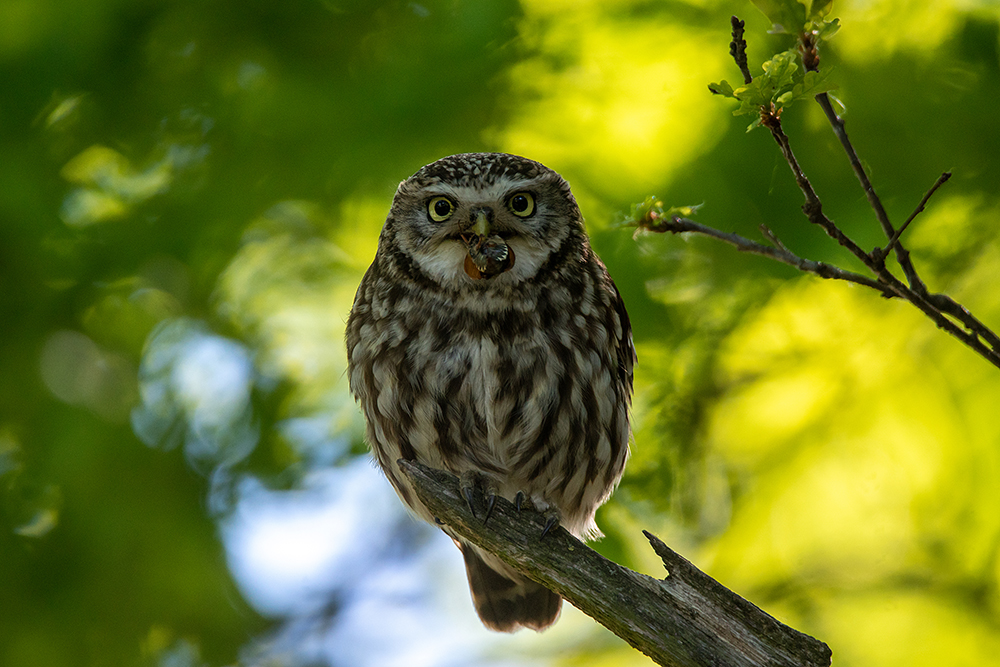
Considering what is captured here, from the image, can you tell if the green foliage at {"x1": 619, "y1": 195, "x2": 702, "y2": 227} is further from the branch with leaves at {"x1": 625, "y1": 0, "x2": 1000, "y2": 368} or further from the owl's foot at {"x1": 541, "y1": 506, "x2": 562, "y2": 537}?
the owl's foot at {"x1": 541, "y1": 506, "x2": 562, "y2": 537}

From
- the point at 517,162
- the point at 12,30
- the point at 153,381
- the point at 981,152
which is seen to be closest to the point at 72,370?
the point at 153,381

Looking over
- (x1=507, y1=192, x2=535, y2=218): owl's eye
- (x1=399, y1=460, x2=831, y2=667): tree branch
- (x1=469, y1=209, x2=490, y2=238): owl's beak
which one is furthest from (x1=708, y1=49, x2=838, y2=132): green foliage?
(x1=507, y1=192, x2=535, y2=218): owl's eye

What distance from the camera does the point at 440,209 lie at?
276 centimetres

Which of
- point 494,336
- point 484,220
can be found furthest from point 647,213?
point 494,336

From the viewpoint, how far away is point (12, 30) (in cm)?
369

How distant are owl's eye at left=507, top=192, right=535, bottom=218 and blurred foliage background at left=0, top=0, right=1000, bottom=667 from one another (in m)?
0.74

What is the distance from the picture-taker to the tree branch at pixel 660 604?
5.60 ft

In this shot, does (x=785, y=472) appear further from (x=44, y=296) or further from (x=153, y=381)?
(x=44, y=296)

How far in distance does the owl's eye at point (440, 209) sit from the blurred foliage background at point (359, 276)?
0.90 meters

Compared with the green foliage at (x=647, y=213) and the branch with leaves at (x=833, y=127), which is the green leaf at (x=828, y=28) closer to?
the branch with leaves at (x=833, y=127)

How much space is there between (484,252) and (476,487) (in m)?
0.66

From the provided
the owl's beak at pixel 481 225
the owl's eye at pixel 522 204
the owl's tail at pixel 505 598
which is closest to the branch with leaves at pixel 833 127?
the owl's beak at pixel 481 225

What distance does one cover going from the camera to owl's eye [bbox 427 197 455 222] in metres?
2.73

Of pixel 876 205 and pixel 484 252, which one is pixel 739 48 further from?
pixel 484 252
